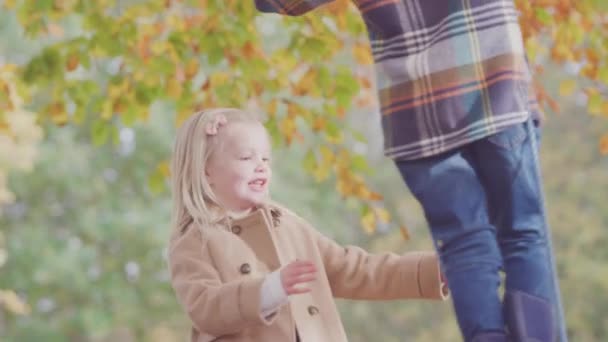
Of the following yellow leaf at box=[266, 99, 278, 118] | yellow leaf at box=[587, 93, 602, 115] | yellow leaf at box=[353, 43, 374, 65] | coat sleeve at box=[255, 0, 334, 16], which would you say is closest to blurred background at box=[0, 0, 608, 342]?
yellow leaf at box=[353, 43, 374, 65]

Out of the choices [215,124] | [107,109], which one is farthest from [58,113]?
[215,124]

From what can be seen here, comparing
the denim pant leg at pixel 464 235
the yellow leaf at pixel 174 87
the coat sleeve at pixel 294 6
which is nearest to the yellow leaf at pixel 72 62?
the yellow leaf at pixel 174 87

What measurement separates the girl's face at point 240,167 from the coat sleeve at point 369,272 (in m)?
0.27

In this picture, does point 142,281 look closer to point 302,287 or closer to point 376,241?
point 376,241

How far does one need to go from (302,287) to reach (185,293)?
409 millimetres

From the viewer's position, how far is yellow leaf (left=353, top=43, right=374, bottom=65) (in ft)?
19.1

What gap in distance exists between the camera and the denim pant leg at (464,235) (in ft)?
8.05

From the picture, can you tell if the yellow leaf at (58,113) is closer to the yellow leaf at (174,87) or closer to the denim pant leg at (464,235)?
the yellow leaf at (174,87)

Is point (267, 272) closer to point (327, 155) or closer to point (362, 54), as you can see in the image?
point (327, 155)

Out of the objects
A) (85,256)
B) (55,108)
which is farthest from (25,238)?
(55,108)

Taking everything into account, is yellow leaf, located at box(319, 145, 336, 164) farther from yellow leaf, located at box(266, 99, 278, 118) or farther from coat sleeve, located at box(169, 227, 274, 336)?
coat sleeve, located at box(169, 227, 274, 336)

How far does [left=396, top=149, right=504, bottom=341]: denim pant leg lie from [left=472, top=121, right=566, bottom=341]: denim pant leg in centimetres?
3

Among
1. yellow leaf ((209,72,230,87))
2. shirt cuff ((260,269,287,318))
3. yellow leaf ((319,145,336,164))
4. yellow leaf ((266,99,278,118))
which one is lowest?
shirt cuff ((260,269,287,318))

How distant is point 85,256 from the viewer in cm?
1470
